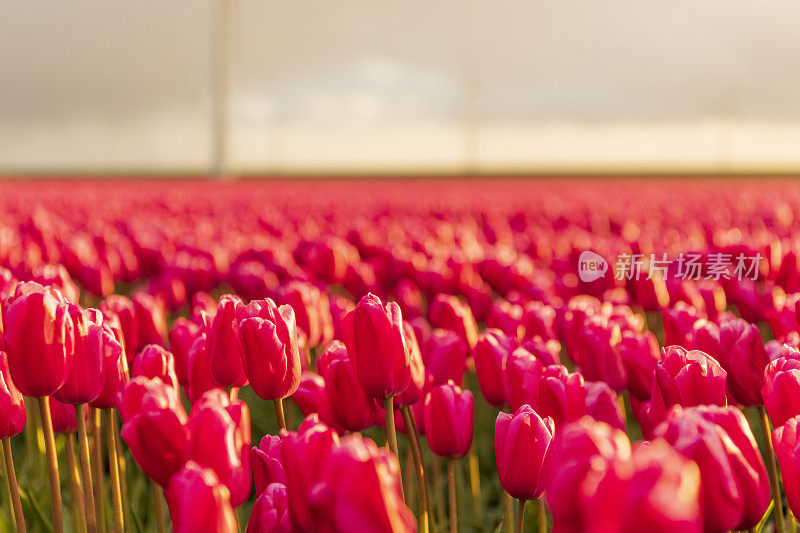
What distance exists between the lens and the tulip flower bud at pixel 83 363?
125 cm

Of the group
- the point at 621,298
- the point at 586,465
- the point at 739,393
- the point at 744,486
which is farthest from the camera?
the point at 621,298

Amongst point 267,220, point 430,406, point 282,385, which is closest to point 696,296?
point 430,406

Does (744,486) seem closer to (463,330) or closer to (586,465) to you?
(586,465)

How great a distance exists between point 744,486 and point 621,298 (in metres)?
1.80

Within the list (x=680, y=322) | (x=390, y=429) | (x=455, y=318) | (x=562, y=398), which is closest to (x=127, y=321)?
(x=455, y=318)

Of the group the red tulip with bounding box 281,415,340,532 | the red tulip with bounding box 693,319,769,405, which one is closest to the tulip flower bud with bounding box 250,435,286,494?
the red tulip with bounding box 281,415,340,532

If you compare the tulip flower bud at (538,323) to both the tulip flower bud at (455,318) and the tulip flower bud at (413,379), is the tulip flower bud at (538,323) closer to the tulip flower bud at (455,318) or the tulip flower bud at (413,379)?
the tulip flower bud at (455,318)

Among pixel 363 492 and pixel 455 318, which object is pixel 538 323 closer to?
pixel 455 318

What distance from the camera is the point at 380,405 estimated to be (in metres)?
1.42

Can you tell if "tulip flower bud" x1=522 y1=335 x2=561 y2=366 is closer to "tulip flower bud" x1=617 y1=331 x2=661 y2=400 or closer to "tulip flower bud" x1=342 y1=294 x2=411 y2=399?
"tulip flower bud" x1=617 y1=331 x2=661 y2=400

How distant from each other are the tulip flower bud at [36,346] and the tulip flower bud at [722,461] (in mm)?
876

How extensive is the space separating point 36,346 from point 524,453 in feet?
2.39

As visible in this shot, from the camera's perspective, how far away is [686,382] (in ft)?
3.57

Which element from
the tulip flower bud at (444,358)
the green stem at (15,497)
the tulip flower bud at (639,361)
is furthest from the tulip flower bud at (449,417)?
the green stem at (15,497)
